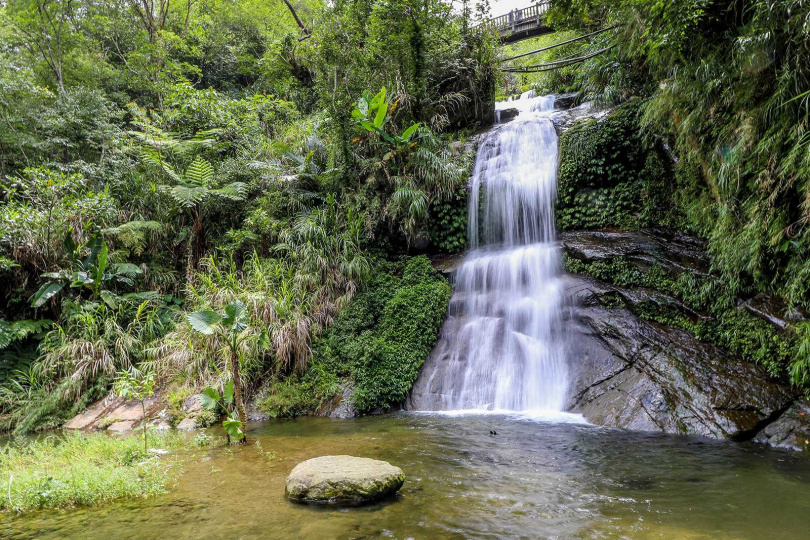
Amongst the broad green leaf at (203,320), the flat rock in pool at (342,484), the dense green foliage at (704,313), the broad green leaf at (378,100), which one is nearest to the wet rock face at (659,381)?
the dense green foliage at (704,313)

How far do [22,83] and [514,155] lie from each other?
13.0m

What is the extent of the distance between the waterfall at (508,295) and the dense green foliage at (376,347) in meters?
0.38

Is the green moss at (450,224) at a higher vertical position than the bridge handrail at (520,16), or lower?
lower

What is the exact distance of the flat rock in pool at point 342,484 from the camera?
3.37 meters

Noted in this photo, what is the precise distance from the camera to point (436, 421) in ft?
21.0

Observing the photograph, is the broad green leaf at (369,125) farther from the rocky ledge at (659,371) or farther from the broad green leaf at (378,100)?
the rocky ledge at (659,371)

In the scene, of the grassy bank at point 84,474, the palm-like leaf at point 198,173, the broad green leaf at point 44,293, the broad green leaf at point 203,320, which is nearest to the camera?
the grassy bank at point 84,474

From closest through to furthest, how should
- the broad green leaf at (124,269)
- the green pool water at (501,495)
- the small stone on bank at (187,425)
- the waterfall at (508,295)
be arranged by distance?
the green pool water at (501,495), the small stone on bank at (187,425), the waterfall at (508,295), the broad green leaf at (124,269)

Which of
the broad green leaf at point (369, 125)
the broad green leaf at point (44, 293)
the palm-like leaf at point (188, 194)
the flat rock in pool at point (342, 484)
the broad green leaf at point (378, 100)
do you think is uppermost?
the broad green leaf at point (378, 100)

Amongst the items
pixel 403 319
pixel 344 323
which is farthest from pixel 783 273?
pixel 344 323

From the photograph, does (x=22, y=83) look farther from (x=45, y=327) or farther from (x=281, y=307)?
(x=281, y=307)

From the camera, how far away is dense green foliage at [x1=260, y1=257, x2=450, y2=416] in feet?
24.3

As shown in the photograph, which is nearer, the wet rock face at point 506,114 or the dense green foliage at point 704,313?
the dense green foliage at point 704,313

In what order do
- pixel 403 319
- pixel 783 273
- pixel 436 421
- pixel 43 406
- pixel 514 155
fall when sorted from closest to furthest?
pixel 783 273
pixel 436 421
pixel 43 406
pixel 403 319
pixel 514 155
